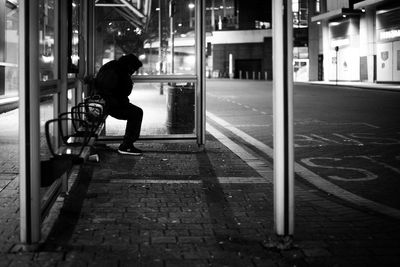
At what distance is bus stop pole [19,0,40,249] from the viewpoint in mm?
4082

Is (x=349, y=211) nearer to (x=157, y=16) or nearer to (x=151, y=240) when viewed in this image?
(x=151, y=240)

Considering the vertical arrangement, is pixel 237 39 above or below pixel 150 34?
above

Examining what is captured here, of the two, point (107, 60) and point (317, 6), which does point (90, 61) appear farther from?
point (317, 6)

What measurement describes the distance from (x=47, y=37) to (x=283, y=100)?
3.14 m

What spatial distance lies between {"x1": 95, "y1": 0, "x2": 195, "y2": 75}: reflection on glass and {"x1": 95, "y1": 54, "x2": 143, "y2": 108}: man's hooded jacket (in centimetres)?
133

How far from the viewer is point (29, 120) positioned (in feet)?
13.6

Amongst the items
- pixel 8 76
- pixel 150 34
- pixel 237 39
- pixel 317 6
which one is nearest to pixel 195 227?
pixel 150 34

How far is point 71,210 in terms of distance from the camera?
552 cm

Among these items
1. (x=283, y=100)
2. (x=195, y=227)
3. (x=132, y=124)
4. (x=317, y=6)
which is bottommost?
(x=195, y=227)

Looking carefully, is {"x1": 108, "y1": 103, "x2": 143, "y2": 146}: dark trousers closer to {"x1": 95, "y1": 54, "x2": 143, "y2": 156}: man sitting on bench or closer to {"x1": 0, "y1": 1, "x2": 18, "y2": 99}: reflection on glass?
{"x1": 95, "y1": 54, "x2": 143, "y2": 156}: man sitting on bench

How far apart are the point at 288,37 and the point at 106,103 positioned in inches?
195

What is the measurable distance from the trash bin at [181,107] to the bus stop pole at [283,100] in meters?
7.07

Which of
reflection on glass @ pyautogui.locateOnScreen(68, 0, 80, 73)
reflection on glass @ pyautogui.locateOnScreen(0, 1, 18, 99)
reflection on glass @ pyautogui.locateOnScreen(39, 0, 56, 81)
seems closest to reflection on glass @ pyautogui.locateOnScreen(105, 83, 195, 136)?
reflection on glass @ pyautogui.locateOnScreen(68, 0, 80, 73)

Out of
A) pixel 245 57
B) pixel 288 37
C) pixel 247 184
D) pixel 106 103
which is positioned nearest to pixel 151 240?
pixel 288 37
